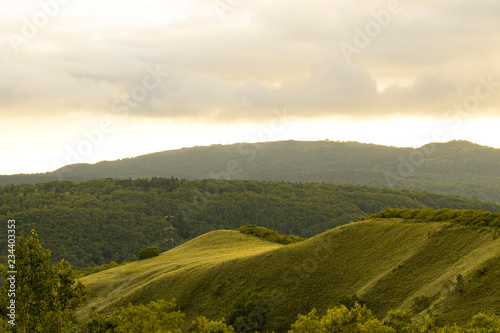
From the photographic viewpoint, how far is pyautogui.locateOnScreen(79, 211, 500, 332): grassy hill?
130ft

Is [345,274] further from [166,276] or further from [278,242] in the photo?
[278,242]

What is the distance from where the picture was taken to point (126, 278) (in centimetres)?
8262

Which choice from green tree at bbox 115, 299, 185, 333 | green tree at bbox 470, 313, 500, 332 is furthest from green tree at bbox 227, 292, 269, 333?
green tree at bbox 470, 313, 500, 332

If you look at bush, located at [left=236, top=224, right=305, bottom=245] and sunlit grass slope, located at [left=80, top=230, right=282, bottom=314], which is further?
bush, located at [left=236, top=224, right=305, bottom=245]

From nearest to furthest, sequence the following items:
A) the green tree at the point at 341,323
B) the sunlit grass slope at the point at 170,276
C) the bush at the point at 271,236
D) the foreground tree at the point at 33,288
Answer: the foreground tree at the point at 33,288, the green tree at the point at 341,323, the sunlit grass slope at the point at 170,276, the bush at the point at 271,236

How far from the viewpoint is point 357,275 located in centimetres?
5138

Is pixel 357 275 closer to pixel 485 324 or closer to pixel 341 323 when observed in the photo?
pixel 341 323

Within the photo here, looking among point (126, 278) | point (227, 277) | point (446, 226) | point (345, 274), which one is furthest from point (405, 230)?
point (126, 278)

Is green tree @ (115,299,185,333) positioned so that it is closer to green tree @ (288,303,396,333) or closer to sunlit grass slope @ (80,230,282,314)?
green tree @ (288,303,396,333)

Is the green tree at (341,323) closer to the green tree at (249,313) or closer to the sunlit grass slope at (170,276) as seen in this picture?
the green tree at (249,313)

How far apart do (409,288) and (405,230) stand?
11.8 metres

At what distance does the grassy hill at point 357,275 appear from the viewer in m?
39.5

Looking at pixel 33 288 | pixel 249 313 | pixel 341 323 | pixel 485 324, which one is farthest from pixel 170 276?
pixel 485 324

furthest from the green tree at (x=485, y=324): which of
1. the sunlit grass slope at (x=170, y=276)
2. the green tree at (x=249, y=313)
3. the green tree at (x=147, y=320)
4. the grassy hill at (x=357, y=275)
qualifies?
the sunlit grass slope at (x=170, y=276)
